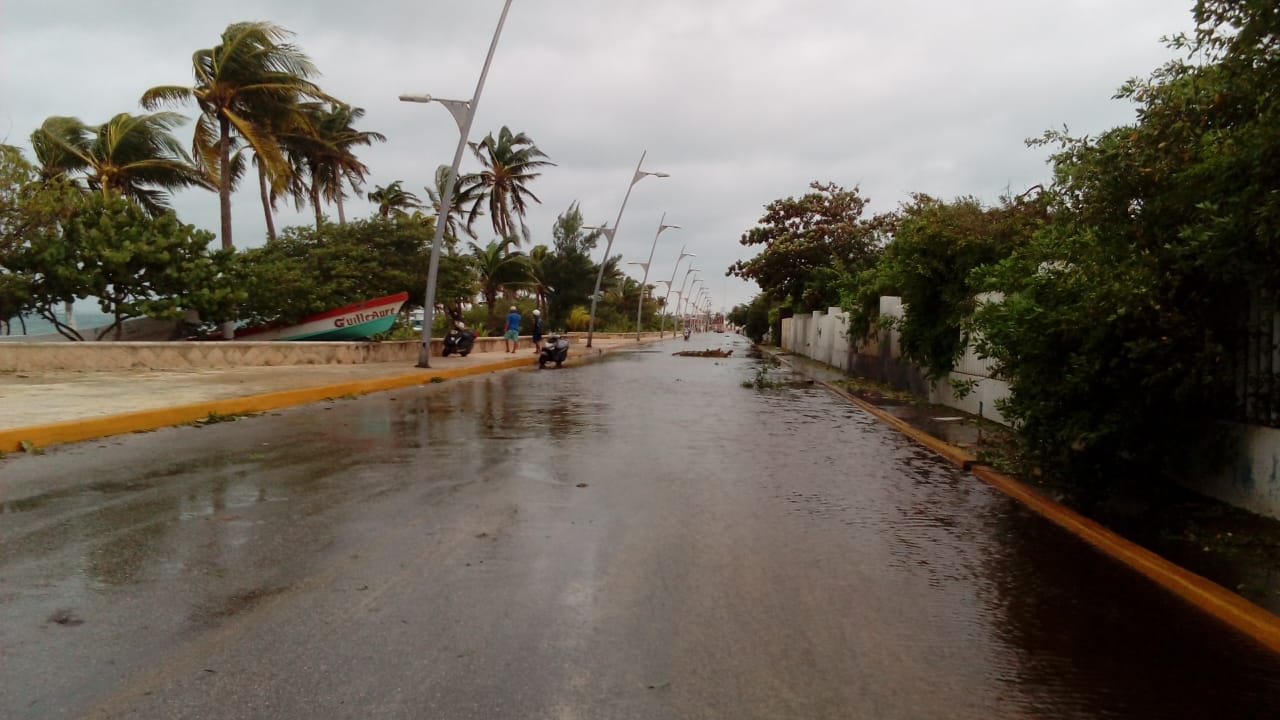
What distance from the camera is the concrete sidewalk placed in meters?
9.65

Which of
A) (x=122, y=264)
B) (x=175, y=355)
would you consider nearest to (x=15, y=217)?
(x=122, y=264)

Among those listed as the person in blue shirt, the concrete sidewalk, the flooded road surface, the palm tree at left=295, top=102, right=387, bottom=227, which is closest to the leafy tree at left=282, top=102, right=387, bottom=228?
the palm tree at left=295, top=102, right=387, bottom=227

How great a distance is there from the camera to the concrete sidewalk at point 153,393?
965 cm

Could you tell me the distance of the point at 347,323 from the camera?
26.3m

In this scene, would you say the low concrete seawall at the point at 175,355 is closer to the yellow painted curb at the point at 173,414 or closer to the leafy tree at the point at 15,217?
the leafy tree at the point at 15,217

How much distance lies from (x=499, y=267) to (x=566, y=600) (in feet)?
146

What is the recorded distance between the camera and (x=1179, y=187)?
651 centimetres

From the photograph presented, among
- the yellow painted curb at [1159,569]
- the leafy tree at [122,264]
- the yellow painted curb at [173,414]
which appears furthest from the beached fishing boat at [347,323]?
the yellow painted curb at [1159,569]

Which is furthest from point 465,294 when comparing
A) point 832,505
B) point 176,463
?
point 832,505

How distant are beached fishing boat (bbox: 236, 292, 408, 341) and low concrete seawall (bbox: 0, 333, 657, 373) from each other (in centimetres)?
125

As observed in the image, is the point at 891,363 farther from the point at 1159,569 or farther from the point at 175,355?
the point at 175,355

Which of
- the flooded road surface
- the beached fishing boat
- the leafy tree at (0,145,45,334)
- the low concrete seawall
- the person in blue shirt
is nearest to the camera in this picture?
the flooded road surface

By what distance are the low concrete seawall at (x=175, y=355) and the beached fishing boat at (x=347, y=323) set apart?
1252 millimetres

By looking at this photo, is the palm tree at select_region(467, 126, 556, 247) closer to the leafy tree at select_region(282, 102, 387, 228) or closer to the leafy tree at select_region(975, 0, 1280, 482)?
the leafy tree at select_region(282, 102, 387, 228)
